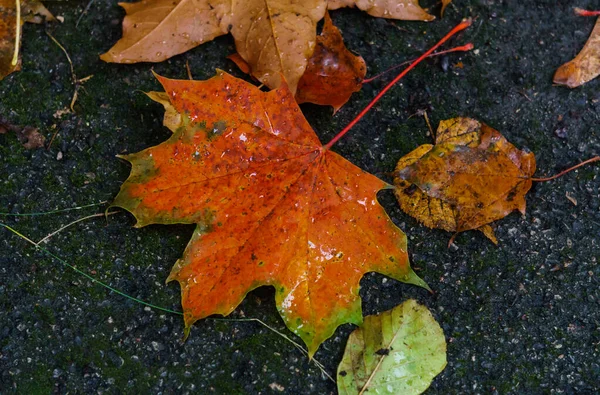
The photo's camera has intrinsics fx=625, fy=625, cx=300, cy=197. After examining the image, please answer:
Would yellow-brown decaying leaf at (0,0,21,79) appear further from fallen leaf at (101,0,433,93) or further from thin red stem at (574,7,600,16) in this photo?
thin red stem at (574,7,600,16)

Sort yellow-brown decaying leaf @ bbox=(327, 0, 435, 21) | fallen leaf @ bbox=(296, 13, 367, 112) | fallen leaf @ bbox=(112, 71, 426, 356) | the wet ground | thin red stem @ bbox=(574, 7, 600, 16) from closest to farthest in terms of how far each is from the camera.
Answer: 1. fallen leaf @ bbox=(112, 71, 426, 356)
2. the wet ground
3. fallen leaf @ bbox=(296, 13, 367, 112)
4. yellow-brown decaying leaf @ bbox=(327, 0, 435, 21)
5. thin red stem @ bbox=(574, 7, 600, 16)

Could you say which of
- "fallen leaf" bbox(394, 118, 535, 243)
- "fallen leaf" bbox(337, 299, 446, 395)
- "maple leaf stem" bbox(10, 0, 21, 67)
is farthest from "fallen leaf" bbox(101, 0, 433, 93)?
"fallen leaf" bbox(337, 299, 446, 395)

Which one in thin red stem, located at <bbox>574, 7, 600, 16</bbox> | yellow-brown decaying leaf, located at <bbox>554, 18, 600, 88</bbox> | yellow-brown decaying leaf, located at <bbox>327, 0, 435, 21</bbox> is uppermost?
yellow-brown decaying leaf, located at <bbox>327, 0, 435, 21</bbox>

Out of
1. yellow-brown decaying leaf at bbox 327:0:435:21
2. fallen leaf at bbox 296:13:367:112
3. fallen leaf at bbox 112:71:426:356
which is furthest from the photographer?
yellow-brown decaying leaf at bbox 327:0:435:21

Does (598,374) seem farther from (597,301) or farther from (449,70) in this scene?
(449,70)

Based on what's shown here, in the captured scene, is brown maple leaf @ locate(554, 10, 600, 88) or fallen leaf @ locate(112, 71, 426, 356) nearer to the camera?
fallen leaf @ locate(112, 71, 426, 356)

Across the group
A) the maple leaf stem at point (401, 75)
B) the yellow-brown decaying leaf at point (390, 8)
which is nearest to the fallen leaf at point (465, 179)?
the maple leaf stem at point (401, 75)

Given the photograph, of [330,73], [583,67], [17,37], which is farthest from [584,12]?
[17,37]
